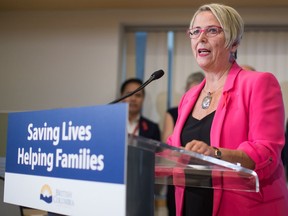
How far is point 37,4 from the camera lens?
4.54m

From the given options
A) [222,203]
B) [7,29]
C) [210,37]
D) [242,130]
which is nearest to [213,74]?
[210,37]

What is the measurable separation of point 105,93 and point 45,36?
38.8 inches

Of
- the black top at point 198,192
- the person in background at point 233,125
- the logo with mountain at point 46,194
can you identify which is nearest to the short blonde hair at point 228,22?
the person in background at point 233,125

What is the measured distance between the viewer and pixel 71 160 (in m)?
0.97

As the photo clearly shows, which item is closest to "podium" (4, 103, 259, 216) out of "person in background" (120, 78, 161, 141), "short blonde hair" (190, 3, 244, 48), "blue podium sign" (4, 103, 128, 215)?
"blue podium sign" (4, 103, 128, 215)

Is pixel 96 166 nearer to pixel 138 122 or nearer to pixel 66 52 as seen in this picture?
pixel 138 122

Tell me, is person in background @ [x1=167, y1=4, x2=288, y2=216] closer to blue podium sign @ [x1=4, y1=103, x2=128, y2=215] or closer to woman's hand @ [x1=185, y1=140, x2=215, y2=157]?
woman's hand @ [x1=185, y1=140, x2=215, y2=157]

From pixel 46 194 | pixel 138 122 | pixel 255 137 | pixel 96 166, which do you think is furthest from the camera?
pixel 138 122

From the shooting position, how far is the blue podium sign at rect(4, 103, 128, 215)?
0.87 m

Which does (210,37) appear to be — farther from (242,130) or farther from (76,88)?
(76,88)

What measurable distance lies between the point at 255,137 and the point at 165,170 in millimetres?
321

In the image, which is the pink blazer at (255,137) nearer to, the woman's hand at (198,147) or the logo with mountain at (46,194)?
the woman's hand at (198,147)

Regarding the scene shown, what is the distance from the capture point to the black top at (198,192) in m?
1.29

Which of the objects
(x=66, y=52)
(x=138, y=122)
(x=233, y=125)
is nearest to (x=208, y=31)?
(x=233, y=125)
